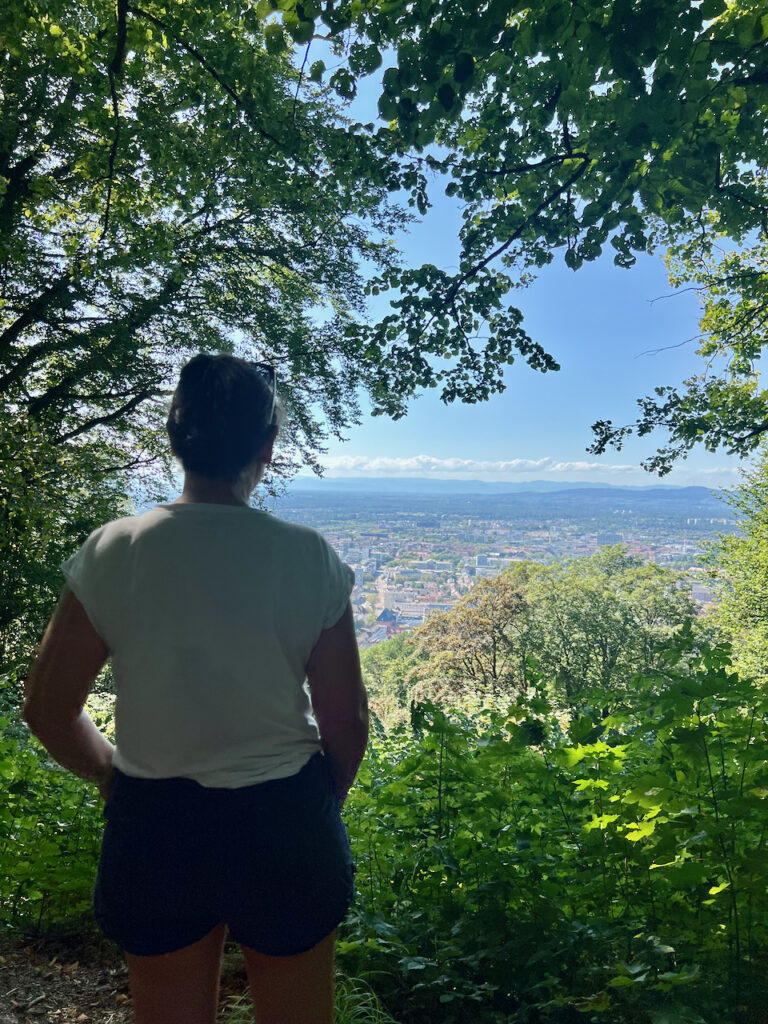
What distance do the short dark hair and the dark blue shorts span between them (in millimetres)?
521

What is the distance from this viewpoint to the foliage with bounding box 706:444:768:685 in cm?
2181

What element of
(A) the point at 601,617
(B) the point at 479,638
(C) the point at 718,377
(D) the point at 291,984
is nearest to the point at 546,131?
(D) the point at 291,984

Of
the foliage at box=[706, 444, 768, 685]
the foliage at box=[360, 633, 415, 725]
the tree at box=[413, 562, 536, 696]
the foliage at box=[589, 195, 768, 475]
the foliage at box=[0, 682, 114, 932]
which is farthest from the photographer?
the foliage at box=[360, 633, 415, 725]

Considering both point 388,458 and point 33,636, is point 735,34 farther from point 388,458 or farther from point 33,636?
point 388,458

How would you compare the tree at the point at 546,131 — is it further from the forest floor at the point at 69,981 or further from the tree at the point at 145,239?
the forest floor at the point at 69,981

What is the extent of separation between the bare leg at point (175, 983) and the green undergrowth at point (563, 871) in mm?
962

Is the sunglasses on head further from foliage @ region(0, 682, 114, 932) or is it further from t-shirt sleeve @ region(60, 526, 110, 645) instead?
foliage @ region(0, 682, 114, 932)

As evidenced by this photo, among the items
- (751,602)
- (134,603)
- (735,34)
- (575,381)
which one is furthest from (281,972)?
(575,381)

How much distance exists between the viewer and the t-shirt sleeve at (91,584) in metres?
0.93

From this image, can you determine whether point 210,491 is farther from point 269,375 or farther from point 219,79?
point 219,79

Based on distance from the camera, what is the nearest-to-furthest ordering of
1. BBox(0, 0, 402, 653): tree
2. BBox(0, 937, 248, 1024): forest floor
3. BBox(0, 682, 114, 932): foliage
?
BBox(0, 937, 248, 1024): forest floor, BBox(0, 682, 114, 932): foliage, BBox(0, 0, 402, 653): tree

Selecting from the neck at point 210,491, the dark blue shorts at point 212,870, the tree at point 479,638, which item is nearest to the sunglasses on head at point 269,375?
the neck at point 210,491

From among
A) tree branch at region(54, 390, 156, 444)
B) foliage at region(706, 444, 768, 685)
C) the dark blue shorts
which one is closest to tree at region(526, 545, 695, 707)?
foliage at region(706, 444, 768, 685)

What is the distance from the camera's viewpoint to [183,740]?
897 mm
